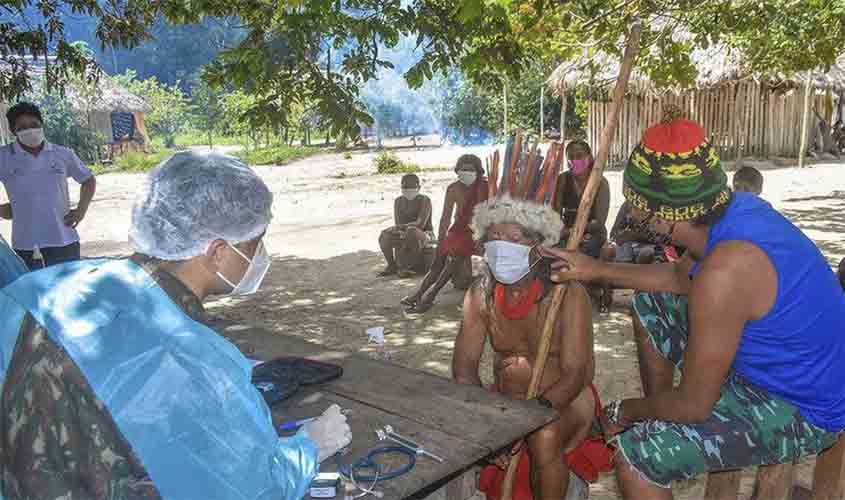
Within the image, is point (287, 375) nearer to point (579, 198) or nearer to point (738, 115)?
point (579, 198)

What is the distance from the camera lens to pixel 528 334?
3.25m

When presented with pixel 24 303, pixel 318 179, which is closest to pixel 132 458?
pixel 24 303

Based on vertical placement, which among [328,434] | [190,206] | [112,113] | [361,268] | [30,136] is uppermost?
[112,113]

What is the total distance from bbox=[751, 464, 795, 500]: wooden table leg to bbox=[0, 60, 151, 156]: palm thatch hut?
2818 centimetres

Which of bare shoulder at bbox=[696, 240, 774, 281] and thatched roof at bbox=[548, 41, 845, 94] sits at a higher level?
thatched roof at bbox=[548, 41, 845, 94]

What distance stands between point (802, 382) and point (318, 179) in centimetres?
1723

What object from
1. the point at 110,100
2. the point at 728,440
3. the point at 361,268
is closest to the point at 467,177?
the point at 361,268

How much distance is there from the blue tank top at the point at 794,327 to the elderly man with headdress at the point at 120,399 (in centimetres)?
161

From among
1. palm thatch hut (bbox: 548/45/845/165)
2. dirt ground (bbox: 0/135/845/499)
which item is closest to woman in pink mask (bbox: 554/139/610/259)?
dirt ground (bbox: 0/135/845/499)

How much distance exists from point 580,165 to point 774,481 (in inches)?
157

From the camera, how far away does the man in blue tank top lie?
88.6 inches

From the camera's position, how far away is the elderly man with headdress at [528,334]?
9.92 ft

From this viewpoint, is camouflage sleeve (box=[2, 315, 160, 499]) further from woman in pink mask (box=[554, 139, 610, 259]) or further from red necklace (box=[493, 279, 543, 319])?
woman in pink mask (box=[554, 139, 610, 259])

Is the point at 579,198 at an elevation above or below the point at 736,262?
below
